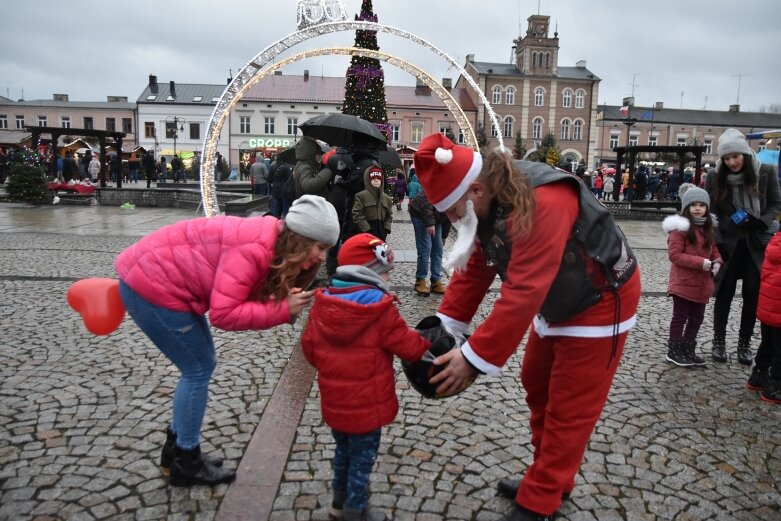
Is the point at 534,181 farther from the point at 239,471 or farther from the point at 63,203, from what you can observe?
the point at 63,203

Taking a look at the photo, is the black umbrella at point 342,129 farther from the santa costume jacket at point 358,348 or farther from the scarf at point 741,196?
the santa costume jacket at point 358,348

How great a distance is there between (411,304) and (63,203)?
16.9m

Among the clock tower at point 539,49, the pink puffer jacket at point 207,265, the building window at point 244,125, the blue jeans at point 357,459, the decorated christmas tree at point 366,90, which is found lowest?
the blue jeans at point 357,459

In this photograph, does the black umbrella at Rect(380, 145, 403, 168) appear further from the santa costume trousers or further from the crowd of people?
the santa costume trousers

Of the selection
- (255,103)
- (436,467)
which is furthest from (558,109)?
(436,467)

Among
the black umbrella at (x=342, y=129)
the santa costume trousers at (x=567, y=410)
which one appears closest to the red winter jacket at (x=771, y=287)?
the santa costume trousers at (x=567, y=410)

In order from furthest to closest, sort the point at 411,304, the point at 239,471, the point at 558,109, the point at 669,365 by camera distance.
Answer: the point at 558,109 → the point at 411,304 → the point at 669,365 → the point at 239,471

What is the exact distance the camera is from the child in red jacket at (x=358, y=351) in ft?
7.99

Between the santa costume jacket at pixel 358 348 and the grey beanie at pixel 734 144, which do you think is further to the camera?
the grey beanie at pixel 734 144

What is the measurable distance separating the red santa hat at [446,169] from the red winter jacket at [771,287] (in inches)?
116

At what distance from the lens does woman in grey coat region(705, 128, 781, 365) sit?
465cm

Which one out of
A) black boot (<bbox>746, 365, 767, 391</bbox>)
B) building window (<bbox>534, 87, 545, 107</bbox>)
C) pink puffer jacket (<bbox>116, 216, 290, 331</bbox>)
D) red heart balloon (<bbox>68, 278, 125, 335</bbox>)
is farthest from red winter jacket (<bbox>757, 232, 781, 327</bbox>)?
building window (<bbox>534, 87, 545, 107</bbox>)

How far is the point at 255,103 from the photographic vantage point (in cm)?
5612

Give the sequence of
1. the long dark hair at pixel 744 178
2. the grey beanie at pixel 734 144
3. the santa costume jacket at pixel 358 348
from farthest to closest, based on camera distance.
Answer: the long dark hair at pixel 744 178
the grey beanie at pixel 734 144
the santa costume jacket at pixel 358 348
